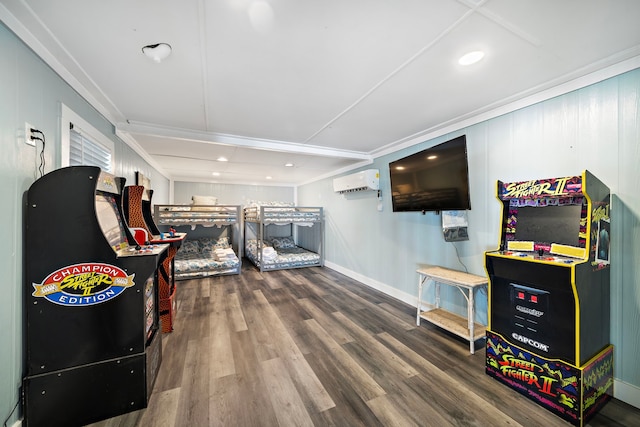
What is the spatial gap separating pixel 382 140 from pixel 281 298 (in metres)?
2.81

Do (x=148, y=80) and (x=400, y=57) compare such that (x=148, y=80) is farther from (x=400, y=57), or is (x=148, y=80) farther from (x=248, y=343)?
(x=248, y=343)

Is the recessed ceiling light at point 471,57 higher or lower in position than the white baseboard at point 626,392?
higher

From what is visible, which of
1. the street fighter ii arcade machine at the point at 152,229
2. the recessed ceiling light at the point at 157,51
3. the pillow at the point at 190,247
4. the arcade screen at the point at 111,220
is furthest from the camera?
the pillow at the point at 190,247

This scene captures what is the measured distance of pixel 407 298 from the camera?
3.43 metres

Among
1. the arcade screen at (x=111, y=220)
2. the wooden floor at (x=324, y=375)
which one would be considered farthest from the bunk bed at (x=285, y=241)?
the arcade screen at (x=111, y=220)

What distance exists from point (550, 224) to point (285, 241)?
583 centimetres

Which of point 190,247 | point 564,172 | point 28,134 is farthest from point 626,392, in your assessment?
point 190,247

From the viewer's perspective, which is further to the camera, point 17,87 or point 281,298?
point 281,298

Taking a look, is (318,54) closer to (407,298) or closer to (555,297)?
(555,297)

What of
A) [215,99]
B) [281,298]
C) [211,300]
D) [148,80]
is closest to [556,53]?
[215,99]

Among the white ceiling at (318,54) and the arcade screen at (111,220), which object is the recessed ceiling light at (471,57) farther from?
the arcade screen at (111,220)

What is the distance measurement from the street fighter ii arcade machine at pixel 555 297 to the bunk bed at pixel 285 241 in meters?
4.13

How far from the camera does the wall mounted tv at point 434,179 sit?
89.1 inches

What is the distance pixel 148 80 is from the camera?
73.4 inches
